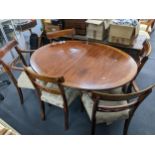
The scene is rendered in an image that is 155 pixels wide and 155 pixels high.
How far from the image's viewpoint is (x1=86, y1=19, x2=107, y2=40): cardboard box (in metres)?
2.17

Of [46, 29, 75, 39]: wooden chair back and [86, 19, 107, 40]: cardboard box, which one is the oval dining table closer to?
[46, 29, 75, 39]: wooden chair back

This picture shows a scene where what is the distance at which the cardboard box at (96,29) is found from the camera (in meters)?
2.17

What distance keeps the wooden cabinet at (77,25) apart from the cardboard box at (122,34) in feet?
1.55

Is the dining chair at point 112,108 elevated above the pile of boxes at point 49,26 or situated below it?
below

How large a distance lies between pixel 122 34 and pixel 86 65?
37.0 inches

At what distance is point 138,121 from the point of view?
6.17 ft

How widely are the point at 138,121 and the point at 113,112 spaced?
2.17ft

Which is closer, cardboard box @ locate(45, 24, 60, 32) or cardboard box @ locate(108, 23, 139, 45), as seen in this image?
cardboard box @ locate(108, 23, 139, 45)

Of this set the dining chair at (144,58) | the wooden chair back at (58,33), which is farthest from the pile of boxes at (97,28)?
the dining chair at (144,58)

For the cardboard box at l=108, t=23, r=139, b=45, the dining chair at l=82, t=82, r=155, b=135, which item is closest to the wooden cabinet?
the cardboard box at l=108, t=23, r=139, b=45

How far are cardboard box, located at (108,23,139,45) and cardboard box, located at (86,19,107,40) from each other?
12cm

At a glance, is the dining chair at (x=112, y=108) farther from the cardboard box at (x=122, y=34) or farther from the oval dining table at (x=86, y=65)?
the cardboard box at (x=122, y=34)
